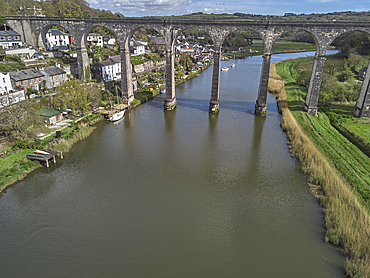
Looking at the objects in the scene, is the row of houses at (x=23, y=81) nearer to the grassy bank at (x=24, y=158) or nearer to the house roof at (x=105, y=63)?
the house roof at (x=105, y=63)

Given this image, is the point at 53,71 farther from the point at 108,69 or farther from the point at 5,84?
the point at 108,69

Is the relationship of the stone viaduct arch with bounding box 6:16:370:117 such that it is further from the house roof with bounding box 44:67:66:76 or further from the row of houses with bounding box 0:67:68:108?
the row of houses with bounding box 0:67:68:108

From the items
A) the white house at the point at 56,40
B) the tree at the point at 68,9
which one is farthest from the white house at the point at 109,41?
the white house at the point at 56,40

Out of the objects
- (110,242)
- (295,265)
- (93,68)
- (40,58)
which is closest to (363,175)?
(295,265)

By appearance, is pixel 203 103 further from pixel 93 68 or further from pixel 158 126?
pixel 93 68

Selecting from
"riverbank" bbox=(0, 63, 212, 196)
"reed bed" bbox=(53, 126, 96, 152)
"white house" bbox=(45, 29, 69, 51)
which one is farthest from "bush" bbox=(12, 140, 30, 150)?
"white house" bbox=(45, 29, 69, 51)
